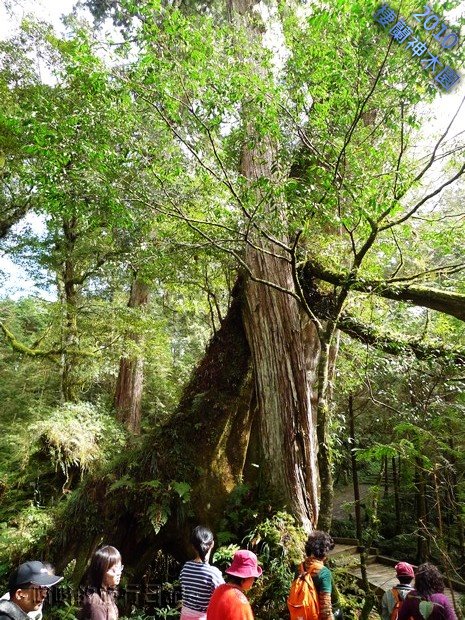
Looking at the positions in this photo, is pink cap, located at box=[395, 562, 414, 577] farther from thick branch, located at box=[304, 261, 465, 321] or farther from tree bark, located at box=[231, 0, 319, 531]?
thick branch, located at box=[304, 261, 465, 321]

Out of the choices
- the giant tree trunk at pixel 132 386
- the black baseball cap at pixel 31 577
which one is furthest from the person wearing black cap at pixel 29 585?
the giant tree trunk at pixel 132 386

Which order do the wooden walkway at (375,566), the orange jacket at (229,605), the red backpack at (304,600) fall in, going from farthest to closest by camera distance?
the wooden walkway at (375,566), the red backpack at (304,600), the orange jacket at (229,605)

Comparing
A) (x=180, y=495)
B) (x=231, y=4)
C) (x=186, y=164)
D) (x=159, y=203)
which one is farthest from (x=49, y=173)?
(x=231, y=4)

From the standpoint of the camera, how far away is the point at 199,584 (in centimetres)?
329

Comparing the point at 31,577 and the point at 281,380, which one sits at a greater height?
the point at 281,380

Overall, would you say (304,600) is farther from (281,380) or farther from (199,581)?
(281,380)

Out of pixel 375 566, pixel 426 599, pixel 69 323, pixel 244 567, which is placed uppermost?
pixel 69 323

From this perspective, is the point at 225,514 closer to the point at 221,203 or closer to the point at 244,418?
the point at 244,418

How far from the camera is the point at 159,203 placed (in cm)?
561

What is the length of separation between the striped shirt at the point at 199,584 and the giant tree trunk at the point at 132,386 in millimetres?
8391

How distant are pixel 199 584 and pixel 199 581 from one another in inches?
0.9

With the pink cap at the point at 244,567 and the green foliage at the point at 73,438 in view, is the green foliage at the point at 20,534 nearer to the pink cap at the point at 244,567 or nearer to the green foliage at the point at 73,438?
the green foliage at the point at 73,438

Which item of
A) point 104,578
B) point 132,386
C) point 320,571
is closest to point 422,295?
point 320,571

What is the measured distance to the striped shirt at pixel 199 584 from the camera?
327 centimetres
